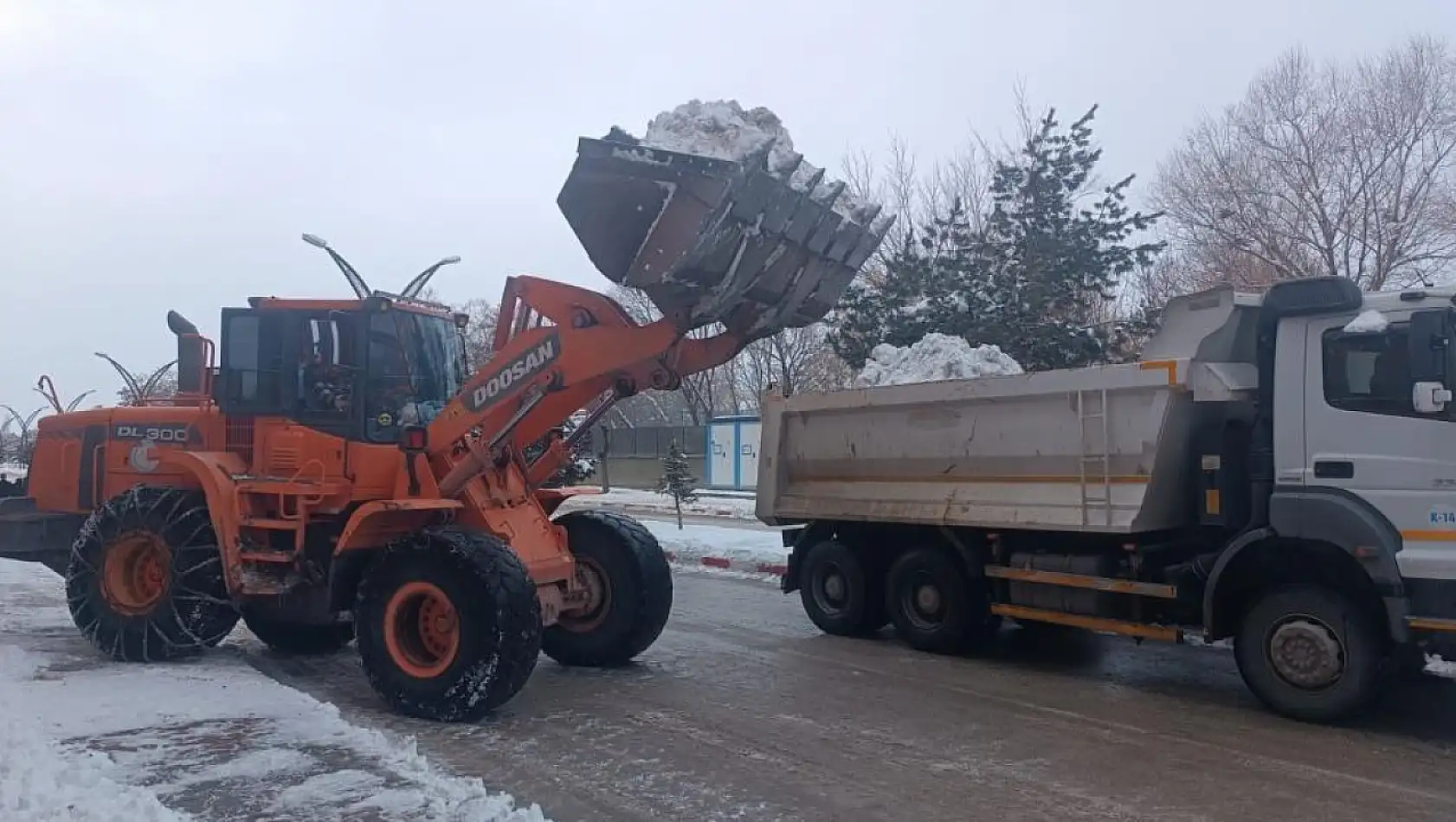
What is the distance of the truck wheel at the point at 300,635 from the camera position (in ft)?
33.4

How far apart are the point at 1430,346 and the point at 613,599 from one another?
5945 millimetres

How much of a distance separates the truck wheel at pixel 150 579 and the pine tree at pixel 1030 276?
14.7 m

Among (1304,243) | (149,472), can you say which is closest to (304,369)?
(149,472)

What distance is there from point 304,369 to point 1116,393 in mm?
6154

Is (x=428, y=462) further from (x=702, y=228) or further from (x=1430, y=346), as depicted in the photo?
(x=1430, y=346)

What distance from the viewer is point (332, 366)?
943 centimetres

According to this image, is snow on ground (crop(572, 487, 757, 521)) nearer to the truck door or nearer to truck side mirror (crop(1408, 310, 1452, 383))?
the truck door

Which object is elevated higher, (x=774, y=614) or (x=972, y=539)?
(x=972, y=539)

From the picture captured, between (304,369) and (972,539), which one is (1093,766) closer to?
(972,539)

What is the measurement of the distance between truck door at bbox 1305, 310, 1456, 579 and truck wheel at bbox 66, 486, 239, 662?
7881 mm

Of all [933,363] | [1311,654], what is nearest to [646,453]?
[933,363]

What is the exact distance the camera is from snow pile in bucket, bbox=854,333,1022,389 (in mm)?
15273

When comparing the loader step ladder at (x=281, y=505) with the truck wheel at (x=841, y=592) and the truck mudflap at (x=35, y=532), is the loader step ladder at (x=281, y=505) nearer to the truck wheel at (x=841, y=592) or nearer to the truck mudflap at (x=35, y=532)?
the truck mudflap at (x=35, y=532)

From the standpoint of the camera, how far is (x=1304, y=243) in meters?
25.6
